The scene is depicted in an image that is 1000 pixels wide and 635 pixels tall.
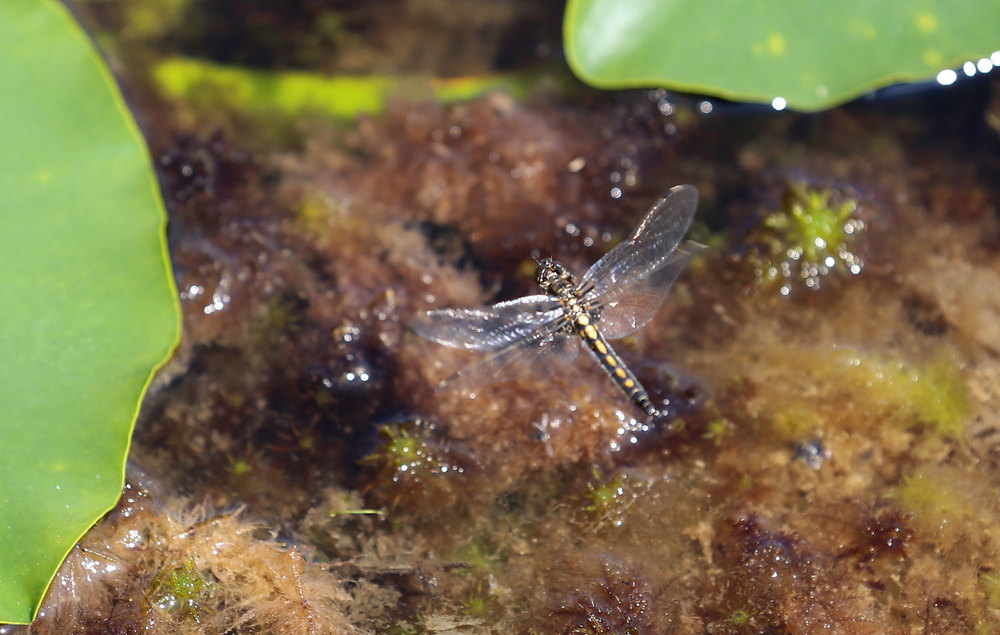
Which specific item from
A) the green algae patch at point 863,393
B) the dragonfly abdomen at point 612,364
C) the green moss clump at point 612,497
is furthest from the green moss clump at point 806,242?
the green moss clump at point 612,497

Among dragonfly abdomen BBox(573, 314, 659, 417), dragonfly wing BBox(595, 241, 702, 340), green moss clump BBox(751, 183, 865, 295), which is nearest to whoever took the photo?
dragonfly abdomen BBox(573, 314, 659, 417)

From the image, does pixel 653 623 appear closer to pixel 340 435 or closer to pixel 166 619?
pixel 340 435

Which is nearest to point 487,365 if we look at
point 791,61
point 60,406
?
point 60,406

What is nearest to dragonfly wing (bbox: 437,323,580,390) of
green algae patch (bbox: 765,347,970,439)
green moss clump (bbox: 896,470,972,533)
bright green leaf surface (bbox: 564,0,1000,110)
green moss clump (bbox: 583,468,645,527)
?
green moss clump (bbox: 583,468,645,527)

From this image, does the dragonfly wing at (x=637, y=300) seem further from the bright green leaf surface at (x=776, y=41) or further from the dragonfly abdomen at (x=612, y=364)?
the bright green leaf surface at (x=776, y=41)

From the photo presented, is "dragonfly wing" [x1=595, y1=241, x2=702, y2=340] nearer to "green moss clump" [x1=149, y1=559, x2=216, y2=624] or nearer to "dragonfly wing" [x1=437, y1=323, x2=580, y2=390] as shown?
"dragonfly wing" [x1=437, y1=323, x2=580, y2=390]
